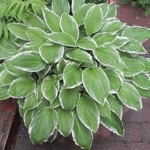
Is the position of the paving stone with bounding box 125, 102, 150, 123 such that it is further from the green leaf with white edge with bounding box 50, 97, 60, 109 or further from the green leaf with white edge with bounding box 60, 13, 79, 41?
the green leaf with white edge with bounding box 60, 13, 79, 41

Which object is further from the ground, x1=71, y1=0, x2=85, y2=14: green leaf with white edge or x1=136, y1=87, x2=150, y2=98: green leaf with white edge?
x1=71, y1=0, x2=85, y2=14: green leaf with white edge

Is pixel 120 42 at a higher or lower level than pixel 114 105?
higher

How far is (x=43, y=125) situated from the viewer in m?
2.36

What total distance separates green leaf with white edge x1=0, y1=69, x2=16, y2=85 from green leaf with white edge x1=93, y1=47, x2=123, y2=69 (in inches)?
27.9

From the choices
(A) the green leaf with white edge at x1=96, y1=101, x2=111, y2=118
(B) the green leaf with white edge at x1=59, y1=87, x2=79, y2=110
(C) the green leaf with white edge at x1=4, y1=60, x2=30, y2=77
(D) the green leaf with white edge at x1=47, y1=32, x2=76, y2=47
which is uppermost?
(D) the green leaf with white edge at x1=47, y1=32, x2=76, y2=47

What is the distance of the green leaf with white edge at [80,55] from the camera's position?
→ 2.29m

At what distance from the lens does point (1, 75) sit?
2496 mm

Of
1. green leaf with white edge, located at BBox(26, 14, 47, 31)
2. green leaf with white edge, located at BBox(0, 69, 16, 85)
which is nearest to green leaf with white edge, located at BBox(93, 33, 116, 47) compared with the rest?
green leaf with white edge, located at BBox(26, 14, 47, 31)

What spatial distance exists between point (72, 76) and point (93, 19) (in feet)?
1.86

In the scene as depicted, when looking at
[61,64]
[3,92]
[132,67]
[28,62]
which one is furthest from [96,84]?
[3,92]

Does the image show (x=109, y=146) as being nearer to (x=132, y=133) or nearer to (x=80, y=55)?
(x=132, y=133)

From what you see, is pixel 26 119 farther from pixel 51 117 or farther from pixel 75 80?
pixel 75 80

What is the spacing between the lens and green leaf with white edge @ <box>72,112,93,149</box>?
7.88 ft

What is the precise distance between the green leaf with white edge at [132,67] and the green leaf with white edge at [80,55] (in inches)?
13.8
